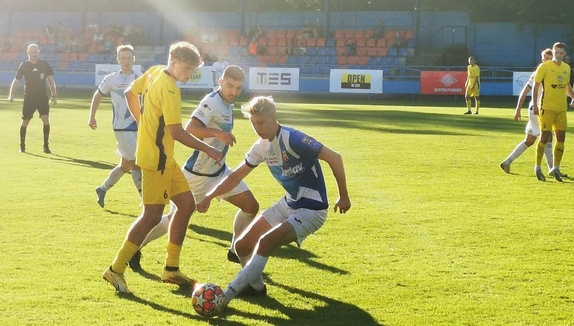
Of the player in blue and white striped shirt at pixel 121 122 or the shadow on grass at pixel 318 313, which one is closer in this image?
the shadow on grass at pixel 318 313

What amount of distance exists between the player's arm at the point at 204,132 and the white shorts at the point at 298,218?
2.23ft

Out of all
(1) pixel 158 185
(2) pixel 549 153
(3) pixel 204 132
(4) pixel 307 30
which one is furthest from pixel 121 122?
(4) pixel 307 30

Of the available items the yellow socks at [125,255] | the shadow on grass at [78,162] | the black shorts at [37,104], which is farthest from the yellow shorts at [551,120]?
the black shorts at [37,104]

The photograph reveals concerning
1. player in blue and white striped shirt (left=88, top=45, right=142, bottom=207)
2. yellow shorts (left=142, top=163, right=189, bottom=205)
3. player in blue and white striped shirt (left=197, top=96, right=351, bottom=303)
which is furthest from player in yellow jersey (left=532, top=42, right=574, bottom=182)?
yellow shorts (left=142, top=163, right=189, bottom=205)

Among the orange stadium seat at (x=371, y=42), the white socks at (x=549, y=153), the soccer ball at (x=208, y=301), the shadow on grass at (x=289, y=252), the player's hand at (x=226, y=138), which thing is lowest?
the shadow on grass at (x=289, y=252)

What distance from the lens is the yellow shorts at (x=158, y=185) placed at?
7.11 meters

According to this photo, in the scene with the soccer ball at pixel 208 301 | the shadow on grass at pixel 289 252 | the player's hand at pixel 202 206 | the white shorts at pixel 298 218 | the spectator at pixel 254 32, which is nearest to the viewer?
the soccer ball at pixel 208 301

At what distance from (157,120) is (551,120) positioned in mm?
9435

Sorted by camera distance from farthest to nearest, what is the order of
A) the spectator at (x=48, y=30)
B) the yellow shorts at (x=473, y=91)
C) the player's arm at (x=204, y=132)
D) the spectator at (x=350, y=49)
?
the spectator at (x=48, y=30)
the spectator at (x=350, y=49)
the yellow shorts at (x=473, y=91)
the player's arm at (x=204, y=132)

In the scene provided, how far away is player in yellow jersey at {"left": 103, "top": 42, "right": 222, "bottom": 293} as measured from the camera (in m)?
6.86

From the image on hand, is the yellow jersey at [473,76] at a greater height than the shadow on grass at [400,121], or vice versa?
the yellow jersey at [473,76]

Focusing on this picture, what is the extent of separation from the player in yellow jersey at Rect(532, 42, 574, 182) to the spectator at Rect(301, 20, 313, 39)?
33193mm

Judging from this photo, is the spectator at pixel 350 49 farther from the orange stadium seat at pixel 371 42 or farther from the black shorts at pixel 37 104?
the black shorts at pixel 37 104

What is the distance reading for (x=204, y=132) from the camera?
7605 millimetres
